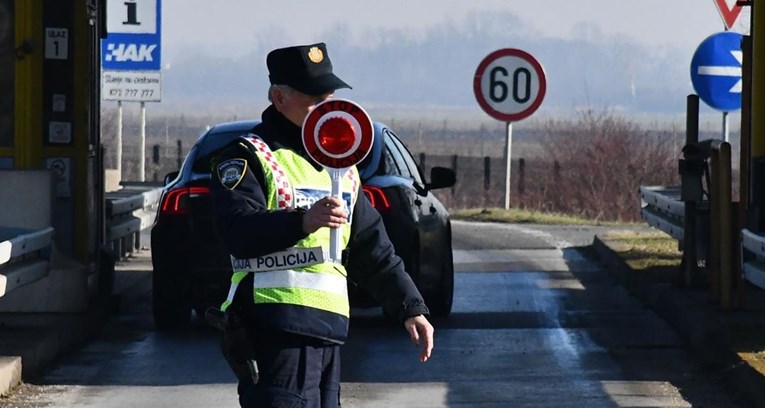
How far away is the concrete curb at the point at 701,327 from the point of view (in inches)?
405

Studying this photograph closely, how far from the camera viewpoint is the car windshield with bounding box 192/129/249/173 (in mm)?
12805

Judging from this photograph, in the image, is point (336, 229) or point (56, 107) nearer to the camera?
point (336, 229)

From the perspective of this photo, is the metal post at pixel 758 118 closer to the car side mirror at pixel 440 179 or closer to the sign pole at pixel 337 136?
the car side mirror at pixel 440 179

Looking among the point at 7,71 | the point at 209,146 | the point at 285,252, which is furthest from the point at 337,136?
the point at 7,71

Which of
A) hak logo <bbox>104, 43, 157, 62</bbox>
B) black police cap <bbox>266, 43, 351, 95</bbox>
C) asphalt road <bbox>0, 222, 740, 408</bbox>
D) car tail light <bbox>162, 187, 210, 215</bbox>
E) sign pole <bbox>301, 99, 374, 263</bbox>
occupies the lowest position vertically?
asphalt road <bbox>0, 222, 740, 408</bbox>

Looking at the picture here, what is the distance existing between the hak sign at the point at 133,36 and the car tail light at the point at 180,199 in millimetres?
8274

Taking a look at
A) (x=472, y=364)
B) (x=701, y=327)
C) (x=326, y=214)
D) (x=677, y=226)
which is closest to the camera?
(x=326, y=214)

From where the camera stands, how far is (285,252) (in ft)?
20.7

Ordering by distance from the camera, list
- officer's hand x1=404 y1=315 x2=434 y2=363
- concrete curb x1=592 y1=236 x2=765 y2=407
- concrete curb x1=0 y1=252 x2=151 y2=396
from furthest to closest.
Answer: concrete curb x1=0 y1=252 x2=151 y2=396, concrete curb x1=592 y1=236 x2=765 y2=407, officer's hand x1=404 y1=315 x2=434 y2=363

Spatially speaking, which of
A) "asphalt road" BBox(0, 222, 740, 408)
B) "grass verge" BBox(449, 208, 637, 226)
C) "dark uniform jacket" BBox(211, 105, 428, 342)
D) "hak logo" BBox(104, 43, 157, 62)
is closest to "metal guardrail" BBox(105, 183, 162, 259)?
"asphalt road" BBox(0, 222, 740, 408)

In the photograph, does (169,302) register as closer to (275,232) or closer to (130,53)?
(275,232)

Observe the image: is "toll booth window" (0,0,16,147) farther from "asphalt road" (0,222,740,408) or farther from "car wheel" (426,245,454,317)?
"car wheel" (426,245,454,317)

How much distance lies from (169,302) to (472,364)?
2.26 m

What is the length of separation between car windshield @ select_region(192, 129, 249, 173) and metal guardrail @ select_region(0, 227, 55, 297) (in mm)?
1004
